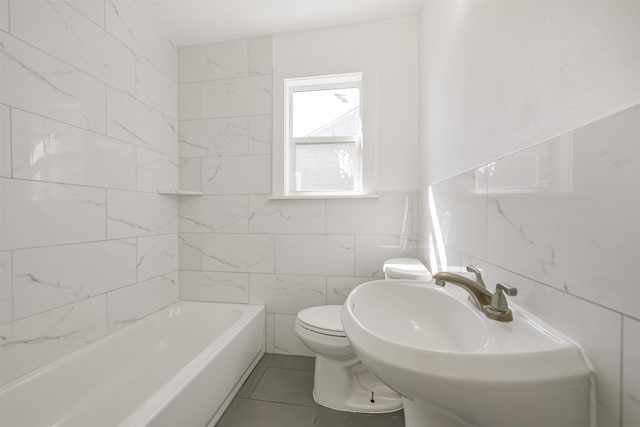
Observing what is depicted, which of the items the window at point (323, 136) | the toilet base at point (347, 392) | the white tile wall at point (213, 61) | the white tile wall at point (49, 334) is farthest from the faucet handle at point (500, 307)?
the white tile wall at point (213, 61)

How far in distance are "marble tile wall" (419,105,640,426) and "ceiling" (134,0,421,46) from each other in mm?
1579

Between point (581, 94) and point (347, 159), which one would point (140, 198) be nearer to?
point (347, 159)

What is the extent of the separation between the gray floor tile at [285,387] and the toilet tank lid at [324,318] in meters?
0.44

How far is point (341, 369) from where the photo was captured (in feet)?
4.96

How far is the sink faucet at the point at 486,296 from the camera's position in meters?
0.62

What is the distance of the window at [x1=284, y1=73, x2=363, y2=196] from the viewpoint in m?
2.04

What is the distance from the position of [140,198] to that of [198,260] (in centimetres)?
63

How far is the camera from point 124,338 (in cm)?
160

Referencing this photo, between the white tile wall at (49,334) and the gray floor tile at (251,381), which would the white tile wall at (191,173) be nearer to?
the white tile wall at (49,334)

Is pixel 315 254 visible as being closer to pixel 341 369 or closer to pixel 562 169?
pixel 341 369

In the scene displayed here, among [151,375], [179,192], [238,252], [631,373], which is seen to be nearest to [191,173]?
[179,192]

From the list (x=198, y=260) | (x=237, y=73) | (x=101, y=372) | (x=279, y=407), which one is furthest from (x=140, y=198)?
(x=279, y=407)

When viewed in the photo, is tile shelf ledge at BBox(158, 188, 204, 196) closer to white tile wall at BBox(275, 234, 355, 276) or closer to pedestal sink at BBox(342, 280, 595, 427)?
white tile wall at BBox(275, 234, 355, 276)

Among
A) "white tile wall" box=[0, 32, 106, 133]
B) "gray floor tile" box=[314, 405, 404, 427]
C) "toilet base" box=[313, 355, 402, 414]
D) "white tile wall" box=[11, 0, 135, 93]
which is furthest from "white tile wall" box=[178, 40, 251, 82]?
"gray floor tile" box=[314, 405, 404, 427]
